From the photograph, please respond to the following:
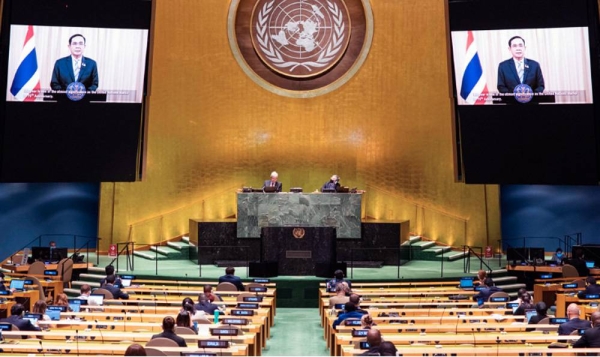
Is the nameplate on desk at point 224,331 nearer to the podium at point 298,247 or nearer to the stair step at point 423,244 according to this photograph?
the podium at point 298,247

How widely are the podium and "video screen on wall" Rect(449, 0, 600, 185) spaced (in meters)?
3.29

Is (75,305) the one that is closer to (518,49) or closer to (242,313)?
(242,313)

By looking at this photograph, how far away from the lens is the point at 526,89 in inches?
674

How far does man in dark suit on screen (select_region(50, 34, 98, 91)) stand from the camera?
57.6 ft

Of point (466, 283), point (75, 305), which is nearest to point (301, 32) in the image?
point (466, 283)

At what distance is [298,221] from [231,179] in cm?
384

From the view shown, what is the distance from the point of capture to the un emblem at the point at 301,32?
22469 millimetres

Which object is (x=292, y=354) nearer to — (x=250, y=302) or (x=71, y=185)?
(x=250, y=302)

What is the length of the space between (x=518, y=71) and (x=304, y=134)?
7123 millimetres

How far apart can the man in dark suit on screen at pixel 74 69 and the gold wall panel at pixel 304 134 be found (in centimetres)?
440

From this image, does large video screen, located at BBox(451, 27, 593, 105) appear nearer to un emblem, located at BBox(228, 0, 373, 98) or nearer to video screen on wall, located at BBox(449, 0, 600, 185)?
video screen on wall, located at BBox(449, 0, 600, 185)

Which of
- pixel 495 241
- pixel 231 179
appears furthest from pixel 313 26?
pixel 495 241

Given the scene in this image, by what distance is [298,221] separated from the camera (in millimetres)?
19344

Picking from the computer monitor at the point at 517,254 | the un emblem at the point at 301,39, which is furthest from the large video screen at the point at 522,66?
the un emblem at the point at 301,39
